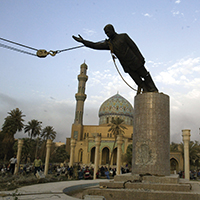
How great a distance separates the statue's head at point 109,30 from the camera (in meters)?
6.80

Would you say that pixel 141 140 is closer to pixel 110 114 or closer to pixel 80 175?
pixel 80 175

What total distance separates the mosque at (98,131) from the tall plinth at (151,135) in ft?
125

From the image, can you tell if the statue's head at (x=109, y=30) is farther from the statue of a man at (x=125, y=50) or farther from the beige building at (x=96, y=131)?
the beige building at (x=96, y=131)

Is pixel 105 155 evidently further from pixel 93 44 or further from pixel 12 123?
pixel 93 44

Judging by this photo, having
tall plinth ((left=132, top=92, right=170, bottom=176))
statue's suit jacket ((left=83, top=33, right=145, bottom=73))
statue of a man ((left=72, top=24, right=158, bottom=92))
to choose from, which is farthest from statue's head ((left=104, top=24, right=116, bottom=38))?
tall plinth ((left=132, top=92, right=170, bottom=176))

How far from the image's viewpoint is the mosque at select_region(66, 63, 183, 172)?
158 feet

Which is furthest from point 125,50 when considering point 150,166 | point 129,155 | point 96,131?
point 96,131

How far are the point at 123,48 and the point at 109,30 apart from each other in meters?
0.72

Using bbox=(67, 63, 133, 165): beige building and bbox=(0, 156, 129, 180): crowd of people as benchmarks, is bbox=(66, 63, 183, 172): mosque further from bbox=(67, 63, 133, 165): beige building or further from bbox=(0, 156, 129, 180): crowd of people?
bbox=(0, 156, 129, 180): crowd of people

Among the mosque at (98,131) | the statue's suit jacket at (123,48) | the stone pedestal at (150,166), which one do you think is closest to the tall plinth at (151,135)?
the stone pedestal at (150,166)

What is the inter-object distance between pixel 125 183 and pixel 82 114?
153ft

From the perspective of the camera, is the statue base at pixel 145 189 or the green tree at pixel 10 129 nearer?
the statue base at pixel 145 189

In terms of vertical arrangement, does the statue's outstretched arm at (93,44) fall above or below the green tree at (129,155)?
above

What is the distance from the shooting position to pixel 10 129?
135ft
